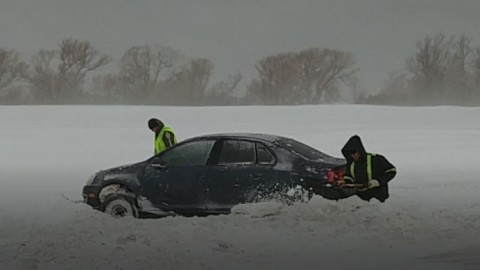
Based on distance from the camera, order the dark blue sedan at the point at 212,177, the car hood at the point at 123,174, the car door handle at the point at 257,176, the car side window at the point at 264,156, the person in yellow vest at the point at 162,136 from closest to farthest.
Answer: the dark blue sedan at the point at 212,177, the car door handle at the point at 257,176, the car side window at the point at 264,156, the car hood at the point at 123,174, the person in yellow vest at the point at 162,136

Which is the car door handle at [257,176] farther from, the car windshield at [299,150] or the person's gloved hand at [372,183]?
the person's gloved hand at [372,183]

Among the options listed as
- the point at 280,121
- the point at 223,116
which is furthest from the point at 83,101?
the point at 280,121

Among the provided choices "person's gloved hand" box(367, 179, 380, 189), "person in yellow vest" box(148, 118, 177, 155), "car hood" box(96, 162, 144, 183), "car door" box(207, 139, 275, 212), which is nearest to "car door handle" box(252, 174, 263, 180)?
"car door" box(207, 139, 275, 212)

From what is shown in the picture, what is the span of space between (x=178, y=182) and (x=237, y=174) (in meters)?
0.82

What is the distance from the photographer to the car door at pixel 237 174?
9.00m

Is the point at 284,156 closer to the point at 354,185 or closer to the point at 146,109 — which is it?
the point at 354,185

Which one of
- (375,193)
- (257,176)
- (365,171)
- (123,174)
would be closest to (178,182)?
(123,174)

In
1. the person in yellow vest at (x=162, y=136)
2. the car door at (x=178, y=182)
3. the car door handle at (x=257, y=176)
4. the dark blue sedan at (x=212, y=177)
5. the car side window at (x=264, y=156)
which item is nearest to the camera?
the dark blue sedan at (x=212, y=177)

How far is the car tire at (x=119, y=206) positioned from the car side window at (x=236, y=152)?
4.28ft

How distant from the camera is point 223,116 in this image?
91.4 ft

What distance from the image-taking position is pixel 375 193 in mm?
9078

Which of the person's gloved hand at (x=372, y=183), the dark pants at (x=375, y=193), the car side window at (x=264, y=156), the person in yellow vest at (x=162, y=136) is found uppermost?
the person in yellow vest at (x=162, y=136)

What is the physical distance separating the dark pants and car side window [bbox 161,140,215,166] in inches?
83.3

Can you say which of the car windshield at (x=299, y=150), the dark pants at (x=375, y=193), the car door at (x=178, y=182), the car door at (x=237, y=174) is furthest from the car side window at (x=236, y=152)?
the dark pants at (x=375, y=193)
